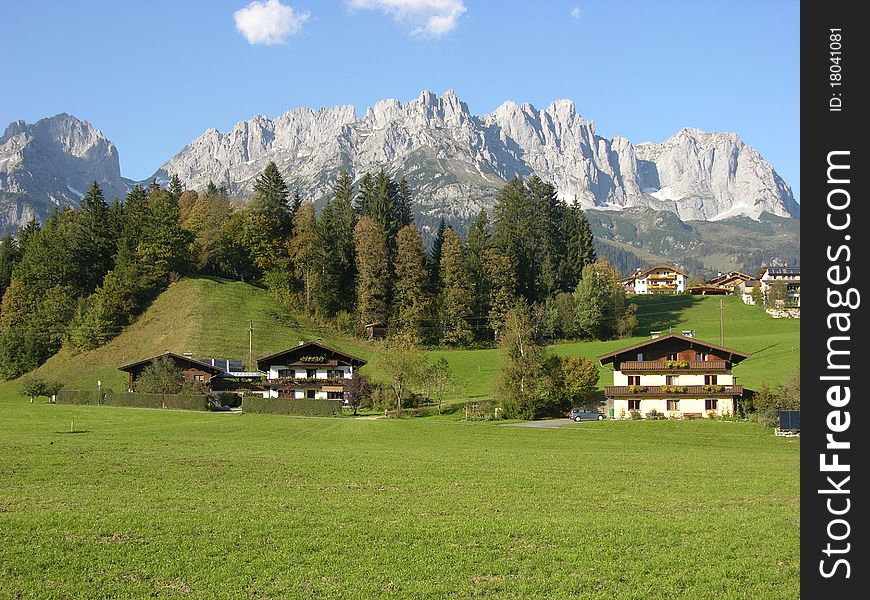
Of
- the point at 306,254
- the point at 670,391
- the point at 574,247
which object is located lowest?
the point at 670,391

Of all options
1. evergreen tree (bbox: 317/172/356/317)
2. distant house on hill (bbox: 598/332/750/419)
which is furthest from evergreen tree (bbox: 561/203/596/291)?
distant house on hill (bbox: 598/332/750/419)

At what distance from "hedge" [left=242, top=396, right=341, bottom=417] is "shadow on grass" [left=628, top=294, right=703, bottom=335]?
179 feet

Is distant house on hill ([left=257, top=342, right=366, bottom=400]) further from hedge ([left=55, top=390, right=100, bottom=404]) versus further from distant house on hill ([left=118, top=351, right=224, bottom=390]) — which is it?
hedge ([left=55, top=390, right=100, bottom=404])

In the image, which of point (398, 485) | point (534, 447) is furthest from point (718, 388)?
point (398, 485)

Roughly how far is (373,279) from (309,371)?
23376 millimetres

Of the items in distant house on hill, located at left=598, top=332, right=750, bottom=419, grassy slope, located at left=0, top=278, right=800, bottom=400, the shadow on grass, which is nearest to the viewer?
distant house on hill, located at left=598, top=332, right=750, bottom=419

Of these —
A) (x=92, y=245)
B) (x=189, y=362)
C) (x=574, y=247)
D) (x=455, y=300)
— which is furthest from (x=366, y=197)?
(x=189, y=362)

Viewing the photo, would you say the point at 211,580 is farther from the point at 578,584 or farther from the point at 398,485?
the point at 398,485

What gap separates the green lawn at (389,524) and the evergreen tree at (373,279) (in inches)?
2580

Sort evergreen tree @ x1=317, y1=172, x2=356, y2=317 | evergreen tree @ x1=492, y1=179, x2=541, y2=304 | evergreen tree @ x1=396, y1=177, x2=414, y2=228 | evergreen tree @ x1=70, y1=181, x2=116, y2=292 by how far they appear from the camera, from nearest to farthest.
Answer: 1. evergreen tree @ x1=317, y1=172, x2=356, y2=317
2. evergreen tree @ x1=70, y1=181, x2=116, y2=292
3. evergreen tree @ x1=492, y1=179, x2=541, y2=304
4. evergreen tree @ x1=396, y1=177, x2=414, y2=228

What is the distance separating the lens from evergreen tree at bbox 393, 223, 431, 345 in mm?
98000

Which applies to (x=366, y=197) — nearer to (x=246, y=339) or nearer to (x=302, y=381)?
(x=246, y=339)

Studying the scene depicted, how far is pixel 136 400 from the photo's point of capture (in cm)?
7225

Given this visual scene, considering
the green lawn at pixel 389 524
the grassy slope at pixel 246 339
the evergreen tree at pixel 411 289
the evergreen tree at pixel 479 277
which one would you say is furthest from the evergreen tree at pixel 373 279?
the green lawn at pixel 389 524
